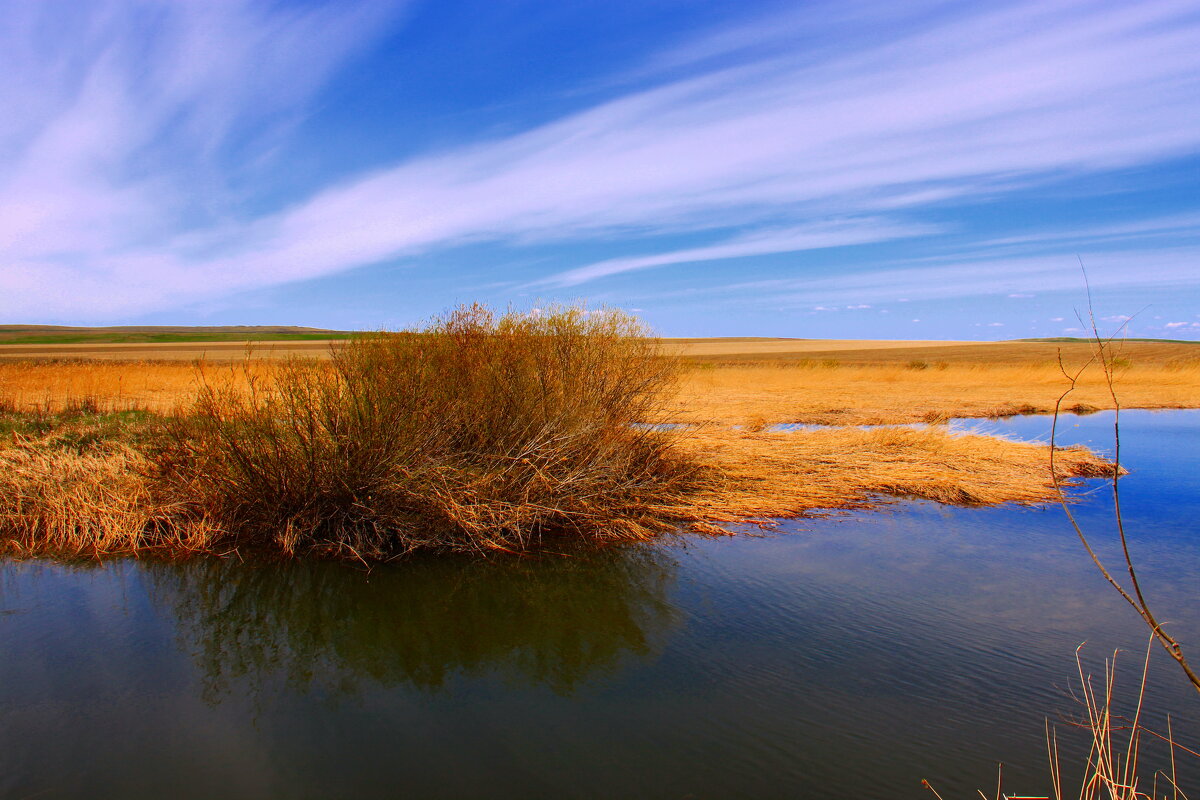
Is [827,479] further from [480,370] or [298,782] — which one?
[298,782]

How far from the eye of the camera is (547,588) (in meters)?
7.35

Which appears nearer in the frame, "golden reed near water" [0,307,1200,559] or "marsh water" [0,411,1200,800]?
"marsh water" [0,411,1200,800]

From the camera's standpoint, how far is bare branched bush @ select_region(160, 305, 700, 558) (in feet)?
26.6

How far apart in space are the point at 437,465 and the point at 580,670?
3.43 metres

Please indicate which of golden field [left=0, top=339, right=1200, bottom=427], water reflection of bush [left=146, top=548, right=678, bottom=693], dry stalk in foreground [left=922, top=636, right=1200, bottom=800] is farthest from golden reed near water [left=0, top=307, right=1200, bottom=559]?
dry stalk in foreground [left=922, top=636, right=1200, bottom=800]

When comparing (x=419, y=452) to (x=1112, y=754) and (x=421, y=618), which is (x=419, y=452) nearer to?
(x=421, y=618)

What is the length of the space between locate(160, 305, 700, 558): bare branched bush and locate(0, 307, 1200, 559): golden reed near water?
0.08 ft

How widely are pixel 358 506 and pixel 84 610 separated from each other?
102 inches

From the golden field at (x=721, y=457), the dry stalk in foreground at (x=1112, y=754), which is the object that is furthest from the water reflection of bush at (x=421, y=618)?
the dry stalk in foreground at (x=1112, y=754)

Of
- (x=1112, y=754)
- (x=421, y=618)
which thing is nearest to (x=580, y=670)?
(x=421, y=618)

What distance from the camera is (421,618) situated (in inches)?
259

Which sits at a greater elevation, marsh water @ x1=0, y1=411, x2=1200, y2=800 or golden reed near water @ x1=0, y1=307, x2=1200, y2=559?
golden reed near water @ x1=0, y1=307, x2=1200, y2=559

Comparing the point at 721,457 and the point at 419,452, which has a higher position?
the point at 419,452

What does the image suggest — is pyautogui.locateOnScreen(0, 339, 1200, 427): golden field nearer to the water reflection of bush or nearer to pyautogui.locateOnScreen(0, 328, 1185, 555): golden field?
pyautogui.locateOnScreen(0, 328, 1185, 555): golden field
